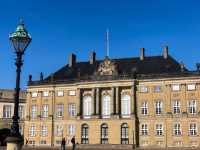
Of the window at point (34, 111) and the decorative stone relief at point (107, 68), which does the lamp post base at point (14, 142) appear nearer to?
the decorative stone relief at point (107, 68)

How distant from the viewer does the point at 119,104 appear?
220 ft

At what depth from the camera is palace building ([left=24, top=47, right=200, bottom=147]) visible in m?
63.2

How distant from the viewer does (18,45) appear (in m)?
16.3

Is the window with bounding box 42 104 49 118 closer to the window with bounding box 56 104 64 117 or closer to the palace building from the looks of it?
the palace building

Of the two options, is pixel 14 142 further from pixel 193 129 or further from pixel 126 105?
pixel 126 105

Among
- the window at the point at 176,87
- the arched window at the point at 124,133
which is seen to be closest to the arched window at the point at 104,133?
the arched window at the point at 124,133

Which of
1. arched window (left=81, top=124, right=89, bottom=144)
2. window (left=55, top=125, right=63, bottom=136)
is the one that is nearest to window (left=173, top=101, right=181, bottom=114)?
arched window (left=81, top=124, right=89, bottom=144)

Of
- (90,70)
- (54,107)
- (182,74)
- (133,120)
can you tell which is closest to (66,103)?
(54,107)

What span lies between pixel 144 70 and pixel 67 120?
52.3 feet

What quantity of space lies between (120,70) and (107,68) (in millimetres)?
2602

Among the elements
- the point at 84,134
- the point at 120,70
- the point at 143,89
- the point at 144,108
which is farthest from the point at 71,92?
the point at 144,108

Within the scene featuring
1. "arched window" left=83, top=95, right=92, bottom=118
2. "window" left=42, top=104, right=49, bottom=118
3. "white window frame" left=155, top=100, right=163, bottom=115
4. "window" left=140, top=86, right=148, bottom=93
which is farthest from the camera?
"window" left=42, top=104, right=49, bottom=118

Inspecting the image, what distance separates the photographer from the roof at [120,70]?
66.4 m

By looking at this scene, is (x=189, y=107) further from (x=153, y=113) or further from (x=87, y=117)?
(x=87, y=117)
